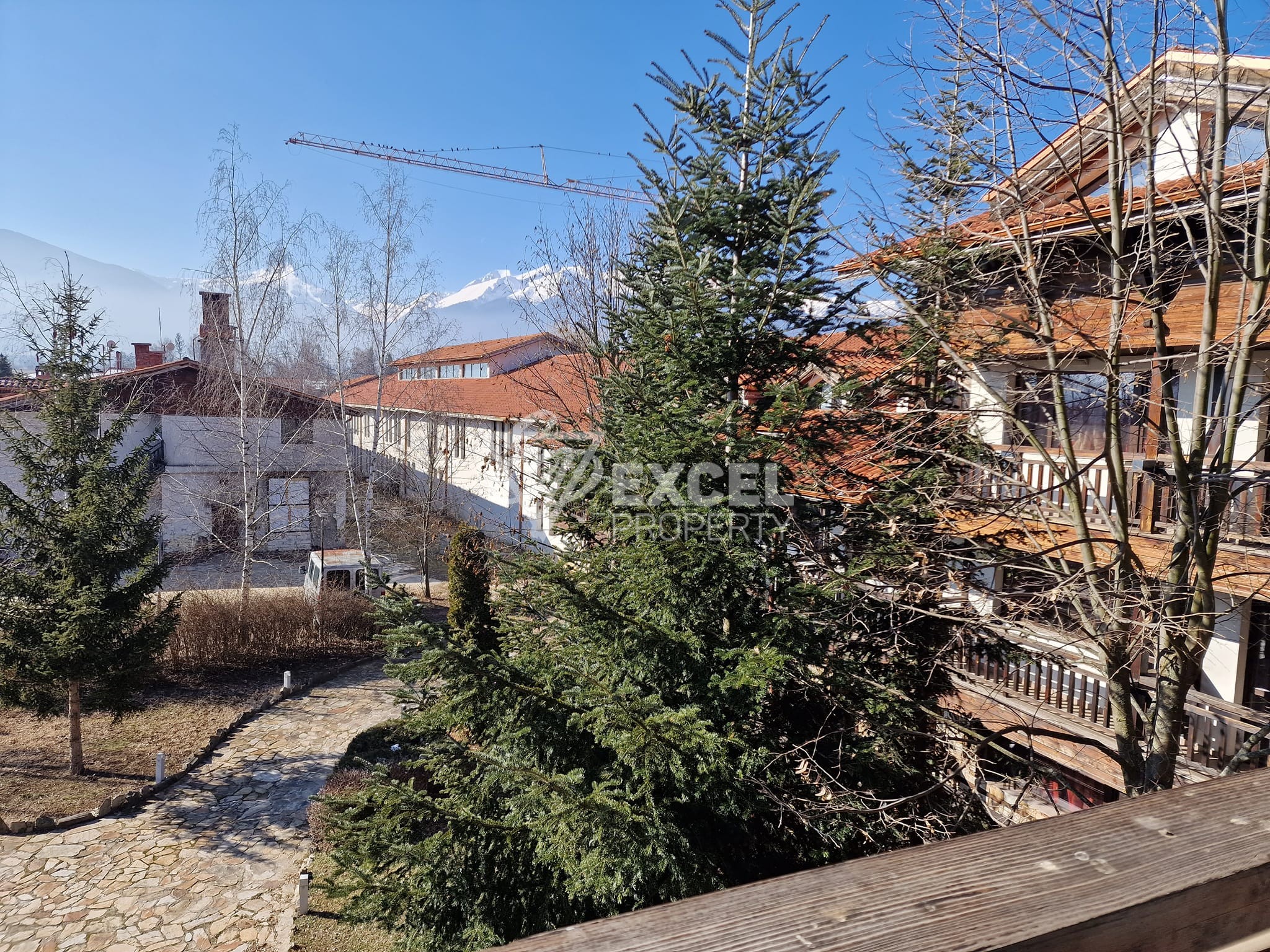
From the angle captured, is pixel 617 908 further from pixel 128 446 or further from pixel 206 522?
pixel 128 446

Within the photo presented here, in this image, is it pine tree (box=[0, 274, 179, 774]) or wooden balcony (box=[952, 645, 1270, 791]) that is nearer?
wooden balcony (box=[952, 645, 1270, 791])

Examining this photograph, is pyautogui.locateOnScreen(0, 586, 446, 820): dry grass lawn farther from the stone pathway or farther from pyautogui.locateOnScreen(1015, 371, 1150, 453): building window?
pyautogui.locateOnScreen(1015, 371, 1150, 453): building window

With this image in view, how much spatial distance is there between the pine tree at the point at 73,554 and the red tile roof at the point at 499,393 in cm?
833

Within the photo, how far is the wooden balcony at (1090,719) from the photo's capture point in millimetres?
6434

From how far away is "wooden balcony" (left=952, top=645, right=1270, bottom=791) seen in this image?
6.43m

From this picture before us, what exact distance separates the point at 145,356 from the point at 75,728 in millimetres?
23273

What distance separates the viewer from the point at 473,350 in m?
35.5

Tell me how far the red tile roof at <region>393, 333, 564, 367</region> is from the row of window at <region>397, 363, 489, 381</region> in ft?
1.28

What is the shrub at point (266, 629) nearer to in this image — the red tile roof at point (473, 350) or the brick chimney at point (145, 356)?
the red tile roof at point (473, 350)

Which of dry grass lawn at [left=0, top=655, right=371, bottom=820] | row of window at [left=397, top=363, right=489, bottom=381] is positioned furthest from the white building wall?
row of window at [left=397, top=363, right=489, bottom=381]

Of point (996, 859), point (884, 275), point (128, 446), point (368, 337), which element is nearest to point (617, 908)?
point (996, 859)

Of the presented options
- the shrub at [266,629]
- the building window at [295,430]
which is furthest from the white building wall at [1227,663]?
the building window at [295,430]

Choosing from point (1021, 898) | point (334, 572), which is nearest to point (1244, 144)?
point (1021, 898)

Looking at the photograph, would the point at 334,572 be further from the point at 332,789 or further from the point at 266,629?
the point at 332,789
